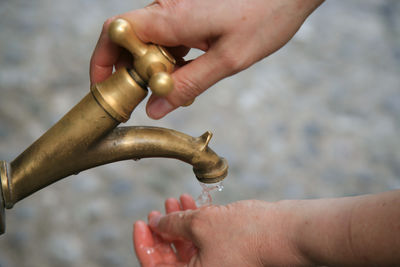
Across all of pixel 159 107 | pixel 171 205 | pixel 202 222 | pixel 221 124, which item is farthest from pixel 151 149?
pixel 221 124

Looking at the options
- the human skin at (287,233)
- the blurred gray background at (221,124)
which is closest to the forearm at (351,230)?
the human skin at (287,233)

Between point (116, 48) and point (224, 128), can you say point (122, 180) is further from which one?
point (116, 48)

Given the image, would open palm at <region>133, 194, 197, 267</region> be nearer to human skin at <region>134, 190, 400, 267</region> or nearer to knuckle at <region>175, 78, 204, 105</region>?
human skin at <region>134, 190, 400, 267</region>

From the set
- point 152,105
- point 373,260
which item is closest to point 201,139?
point 152,105

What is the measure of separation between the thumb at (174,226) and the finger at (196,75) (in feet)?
0.69

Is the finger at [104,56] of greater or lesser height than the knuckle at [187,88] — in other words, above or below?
above

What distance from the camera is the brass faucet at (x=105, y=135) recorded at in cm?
49

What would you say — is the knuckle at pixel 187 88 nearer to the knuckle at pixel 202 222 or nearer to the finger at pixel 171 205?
the knuckle at pixel 202 222

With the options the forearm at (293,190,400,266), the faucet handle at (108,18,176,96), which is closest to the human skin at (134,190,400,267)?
the forearm at (293,190,400,266)

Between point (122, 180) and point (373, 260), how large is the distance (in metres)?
0.63

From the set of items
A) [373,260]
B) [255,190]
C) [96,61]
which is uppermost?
[96,61]

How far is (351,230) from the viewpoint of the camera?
54 cm

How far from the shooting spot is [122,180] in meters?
1.04

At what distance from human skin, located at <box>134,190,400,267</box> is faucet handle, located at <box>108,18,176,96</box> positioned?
9.9 inches
